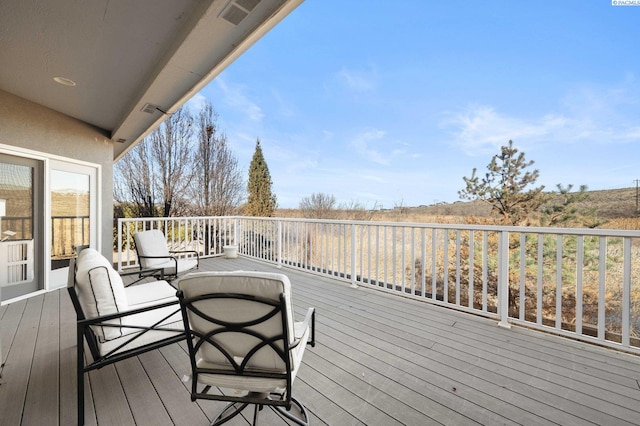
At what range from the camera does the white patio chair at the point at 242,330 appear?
3.99 feet

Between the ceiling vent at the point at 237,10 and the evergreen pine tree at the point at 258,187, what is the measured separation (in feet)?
32.9

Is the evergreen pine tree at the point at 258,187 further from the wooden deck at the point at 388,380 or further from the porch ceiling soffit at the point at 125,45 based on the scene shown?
the wooden deck at the point at 388,380

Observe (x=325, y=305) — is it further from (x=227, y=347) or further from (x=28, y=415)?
(x=28, y=415)

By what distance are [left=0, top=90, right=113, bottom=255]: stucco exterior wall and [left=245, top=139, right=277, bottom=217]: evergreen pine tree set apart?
22.2 ft


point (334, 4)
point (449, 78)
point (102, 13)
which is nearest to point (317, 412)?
point (102, 13)

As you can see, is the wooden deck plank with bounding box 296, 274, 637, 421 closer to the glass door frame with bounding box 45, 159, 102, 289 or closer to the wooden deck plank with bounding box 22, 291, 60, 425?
the wooden deck plank with bounding box 22, 291, 60, 425

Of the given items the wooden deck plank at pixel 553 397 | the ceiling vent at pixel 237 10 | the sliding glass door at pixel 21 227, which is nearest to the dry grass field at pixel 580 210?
the wooden deck plank at pixel 553 397

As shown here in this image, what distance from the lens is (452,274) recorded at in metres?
7.04

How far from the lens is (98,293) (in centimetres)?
164

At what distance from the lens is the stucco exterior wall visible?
11.8 feet

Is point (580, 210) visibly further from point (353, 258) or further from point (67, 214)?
point (67, 214)

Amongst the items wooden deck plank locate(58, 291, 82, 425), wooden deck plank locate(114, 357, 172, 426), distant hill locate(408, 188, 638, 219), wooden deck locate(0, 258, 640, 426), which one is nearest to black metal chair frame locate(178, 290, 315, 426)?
wooden deck locate(0, 258, 640, 426)

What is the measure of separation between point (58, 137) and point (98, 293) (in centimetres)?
420

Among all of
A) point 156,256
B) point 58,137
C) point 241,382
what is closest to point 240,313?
point 241,382
